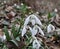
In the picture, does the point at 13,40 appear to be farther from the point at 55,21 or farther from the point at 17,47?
the point at 55,21

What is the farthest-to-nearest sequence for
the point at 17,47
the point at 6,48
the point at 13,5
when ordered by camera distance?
the point at 13,5
the point at 17,47
the point at 6,48

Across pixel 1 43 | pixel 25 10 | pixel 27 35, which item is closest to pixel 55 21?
pixel 25 10

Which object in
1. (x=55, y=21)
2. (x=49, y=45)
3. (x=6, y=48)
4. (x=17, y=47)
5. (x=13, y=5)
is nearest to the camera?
(x=6, y=48)

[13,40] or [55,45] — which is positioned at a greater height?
[13,40]

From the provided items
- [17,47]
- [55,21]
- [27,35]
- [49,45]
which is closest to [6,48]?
[17,47]

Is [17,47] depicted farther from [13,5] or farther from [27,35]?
[13,5]

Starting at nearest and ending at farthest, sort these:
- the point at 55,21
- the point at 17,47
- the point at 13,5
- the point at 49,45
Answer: the point at 17,47
the point at 49,45
the point at 55,21
the point at 13,5

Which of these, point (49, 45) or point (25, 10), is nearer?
point (49, 45)

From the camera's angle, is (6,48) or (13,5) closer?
(6,48)

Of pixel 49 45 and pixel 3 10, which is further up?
pixel 3 10
